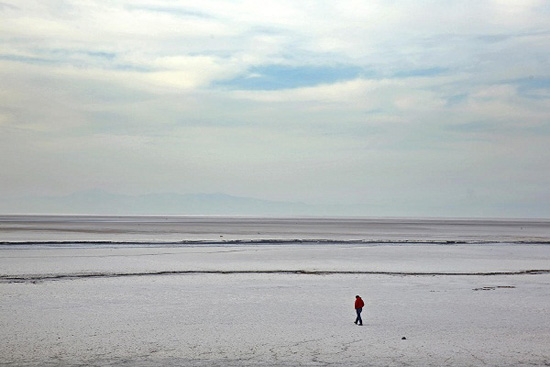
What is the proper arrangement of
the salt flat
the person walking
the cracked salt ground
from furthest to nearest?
1. the person walking
2. the salt flat
3. the cracked salt ground

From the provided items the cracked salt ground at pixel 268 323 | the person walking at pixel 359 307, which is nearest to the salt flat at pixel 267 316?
the cracked salt ground at pixel 268 323

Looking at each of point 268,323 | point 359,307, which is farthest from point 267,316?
point 359,307

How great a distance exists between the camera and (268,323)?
1688 centimetres

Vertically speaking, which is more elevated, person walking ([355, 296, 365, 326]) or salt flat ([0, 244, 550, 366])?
person walking ([355, 296, 365, 326])

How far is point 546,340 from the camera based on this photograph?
15039mm

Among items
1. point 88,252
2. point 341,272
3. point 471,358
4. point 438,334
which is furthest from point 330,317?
point 88,252

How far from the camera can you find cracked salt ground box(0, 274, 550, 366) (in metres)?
13.3

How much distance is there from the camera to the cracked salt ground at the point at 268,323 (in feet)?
43.8

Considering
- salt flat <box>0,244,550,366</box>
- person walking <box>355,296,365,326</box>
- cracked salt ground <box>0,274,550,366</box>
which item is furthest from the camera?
person walking <box>355,296,365,326</box>

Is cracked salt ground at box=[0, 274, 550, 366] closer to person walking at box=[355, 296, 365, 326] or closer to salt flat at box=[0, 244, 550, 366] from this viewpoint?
salt flat at box=[0, 244, 550, 366]

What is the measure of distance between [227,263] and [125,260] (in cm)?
607

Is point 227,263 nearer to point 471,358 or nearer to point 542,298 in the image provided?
point 542,298

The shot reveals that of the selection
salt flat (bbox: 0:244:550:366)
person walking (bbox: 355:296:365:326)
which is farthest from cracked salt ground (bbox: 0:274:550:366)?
person walking (bbox: 355:296:365:326)

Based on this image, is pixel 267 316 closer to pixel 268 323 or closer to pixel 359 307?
pixel 268 323
